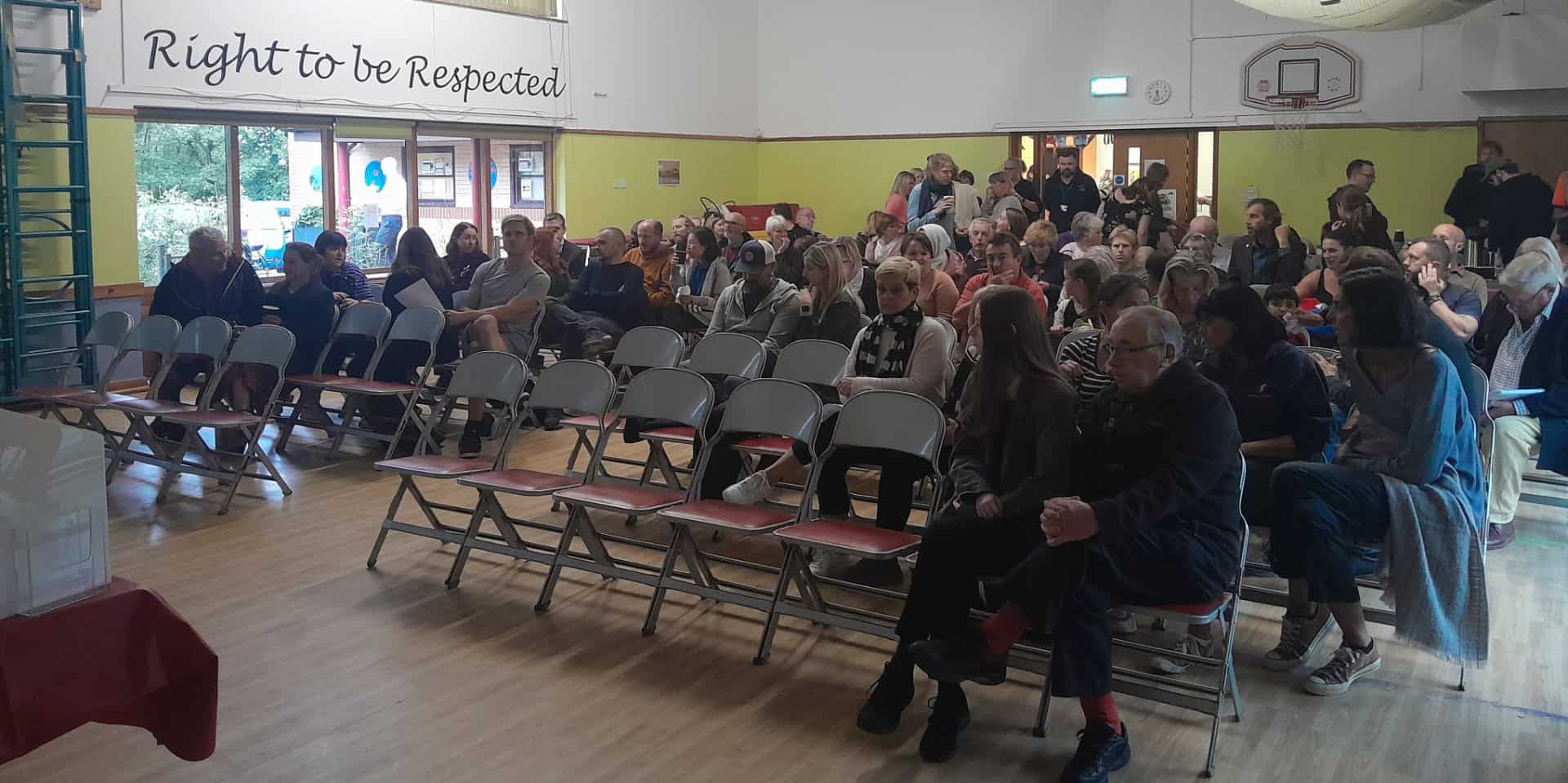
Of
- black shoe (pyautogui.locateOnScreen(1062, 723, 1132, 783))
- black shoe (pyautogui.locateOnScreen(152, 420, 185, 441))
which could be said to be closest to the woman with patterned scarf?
black shoe (pyautogui.locateOnScreen(1062, 723, 1132, 783))

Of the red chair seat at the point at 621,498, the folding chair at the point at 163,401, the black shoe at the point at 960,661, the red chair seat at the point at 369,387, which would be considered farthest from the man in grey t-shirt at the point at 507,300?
the black shoe at the point at 960,661

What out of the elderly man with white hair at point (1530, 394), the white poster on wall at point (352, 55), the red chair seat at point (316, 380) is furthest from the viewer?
the white poster on wall at point (352, 55)

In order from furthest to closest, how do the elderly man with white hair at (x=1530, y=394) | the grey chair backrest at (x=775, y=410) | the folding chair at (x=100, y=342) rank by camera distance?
the folding chair at (x=100, y=342) → the elderly man with white hair at (x=1530, y=394) → the grey chair backrest at (x=775, y=410)

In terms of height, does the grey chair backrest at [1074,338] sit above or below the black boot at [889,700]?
above

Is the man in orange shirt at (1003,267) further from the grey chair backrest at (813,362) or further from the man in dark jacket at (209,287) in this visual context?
the man in dark jacket at (209,287)

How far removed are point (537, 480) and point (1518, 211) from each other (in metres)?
9.14

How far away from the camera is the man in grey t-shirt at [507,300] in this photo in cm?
798

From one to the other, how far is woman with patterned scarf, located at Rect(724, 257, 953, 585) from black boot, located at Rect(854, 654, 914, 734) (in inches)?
44.8

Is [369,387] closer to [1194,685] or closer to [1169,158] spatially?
[1194,685]

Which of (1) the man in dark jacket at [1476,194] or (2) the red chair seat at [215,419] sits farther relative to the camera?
(1) the man in dark jacket at [1476,194]

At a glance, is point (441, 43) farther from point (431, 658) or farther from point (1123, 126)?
point (431, 658)

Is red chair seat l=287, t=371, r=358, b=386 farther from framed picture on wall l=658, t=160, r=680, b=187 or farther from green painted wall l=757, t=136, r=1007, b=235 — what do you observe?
green painted wall l=757, t=136, r=1007, b=235

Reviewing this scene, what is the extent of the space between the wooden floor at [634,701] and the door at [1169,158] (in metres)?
8.61

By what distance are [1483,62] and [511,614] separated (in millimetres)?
10643
